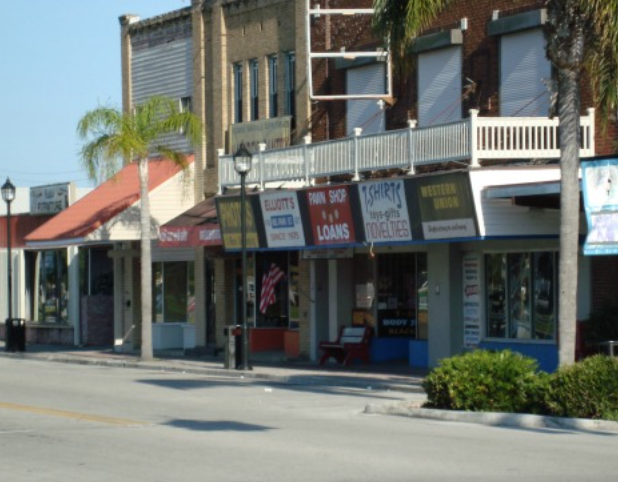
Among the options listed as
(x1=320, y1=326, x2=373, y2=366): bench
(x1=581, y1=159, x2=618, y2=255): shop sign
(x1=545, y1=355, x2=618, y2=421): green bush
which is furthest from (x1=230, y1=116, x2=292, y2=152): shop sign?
(x1=545, y1=355, x2=618, y2=421): green bush

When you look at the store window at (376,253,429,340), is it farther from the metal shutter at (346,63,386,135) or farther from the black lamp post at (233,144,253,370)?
the black lamp post at (233,144,253,370)

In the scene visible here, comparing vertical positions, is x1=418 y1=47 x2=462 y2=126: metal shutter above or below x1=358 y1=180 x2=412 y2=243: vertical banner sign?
above

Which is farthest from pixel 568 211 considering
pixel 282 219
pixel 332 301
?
pixel 332 301

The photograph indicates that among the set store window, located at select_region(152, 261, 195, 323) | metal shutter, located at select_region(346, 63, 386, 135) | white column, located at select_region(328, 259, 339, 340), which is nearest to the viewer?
metal shutter, located at select_region(346, 63, 386, 135)

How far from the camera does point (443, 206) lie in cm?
2538

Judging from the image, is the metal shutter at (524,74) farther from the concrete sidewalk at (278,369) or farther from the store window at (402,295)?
the concrete sidewalk at (278,369)

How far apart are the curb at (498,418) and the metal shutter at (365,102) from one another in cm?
1204

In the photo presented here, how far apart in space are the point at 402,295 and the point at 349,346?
191 centimetres

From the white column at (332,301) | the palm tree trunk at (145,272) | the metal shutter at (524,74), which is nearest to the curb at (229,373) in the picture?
the palm tree trunk at (145,272)

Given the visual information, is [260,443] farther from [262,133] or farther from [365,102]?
[262,133]

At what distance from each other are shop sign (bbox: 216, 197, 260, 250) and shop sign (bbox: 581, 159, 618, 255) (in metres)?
10.9

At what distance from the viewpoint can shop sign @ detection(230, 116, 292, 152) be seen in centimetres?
3347

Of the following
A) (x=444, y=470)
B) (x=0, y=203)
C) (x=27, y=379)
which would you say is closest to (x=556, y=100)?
(x=444, y=470)

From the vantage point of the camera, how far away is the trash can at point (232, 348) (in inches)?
1170
